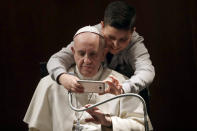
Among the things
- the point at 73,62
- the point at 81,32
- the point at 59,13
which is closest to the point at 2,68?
the point at 59,13

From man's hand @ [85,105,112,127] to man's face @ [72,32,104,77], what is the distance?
298 mm

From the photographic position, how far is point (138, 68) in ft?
8.59

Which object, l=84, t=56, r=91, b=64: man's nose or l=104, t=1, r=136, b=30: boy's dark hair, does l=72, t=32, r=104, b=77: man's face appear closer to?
l=84, t=56, r=91, b=64: man's nose

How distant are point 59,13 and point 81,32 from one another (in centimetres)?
136

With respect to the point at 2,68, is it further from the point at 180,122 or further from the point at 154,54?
the point at 180,122

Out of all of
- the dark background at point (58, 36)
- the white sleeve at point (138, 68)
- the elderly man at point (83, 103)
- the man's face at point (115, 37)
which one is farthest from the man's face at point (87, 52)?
the dark background at point (58, 36)

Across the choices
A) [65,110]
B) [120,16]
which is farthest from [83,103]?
[120,16]

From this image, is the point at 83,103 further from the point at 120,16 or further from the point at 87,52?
the point at 120,16

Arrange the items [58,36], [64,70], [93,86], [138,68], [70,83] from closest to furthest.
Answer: [93,86] → [70,83] → [64,70] → [138,68] → [58,36]

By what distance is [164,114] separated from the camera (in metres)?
3.94

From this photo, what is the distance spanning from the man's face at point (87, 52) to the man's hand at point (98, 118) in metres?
0.30

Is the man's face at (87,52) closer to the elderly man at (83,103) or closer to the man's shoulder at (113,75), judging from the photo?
the elderly man at (83,103)

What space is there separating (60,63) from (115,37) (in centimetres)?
38

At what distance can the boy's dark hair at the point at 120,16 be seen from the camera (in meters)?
2.52
